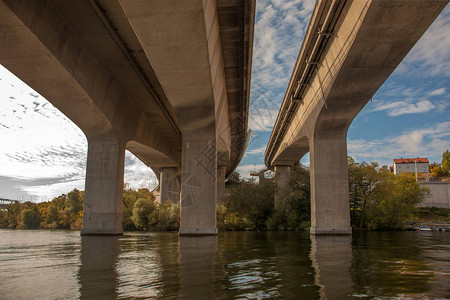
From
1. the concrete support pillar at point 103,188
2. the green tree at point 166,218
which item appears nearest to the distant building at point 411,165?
the green tree at point 166,218

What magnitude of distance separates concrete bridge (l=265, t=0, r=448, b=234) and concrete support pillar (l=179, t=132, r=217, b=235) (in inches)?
264

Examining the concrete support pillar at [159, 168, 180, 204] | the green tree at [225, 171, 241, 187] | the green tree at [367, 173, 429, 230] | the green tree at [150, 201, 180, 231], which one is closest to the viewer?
the green tree at [367, 173, 429, 230]

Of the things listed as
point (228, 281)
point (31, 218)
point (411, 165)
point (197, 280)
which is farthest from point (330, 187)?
point (411, 165)

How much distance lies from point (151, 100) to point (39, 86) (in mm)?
9228

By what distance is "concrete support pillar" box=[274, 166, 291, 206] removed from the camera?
39.6 metres

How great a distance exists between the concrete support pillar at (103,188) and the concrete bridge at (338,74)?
43.0ft

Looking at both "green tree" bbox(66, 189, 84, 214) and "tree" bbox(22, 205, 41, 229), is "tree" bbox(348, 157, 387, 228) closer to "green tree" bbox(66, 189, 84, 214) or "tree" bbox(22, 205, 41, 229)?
"green tree" bbox(66, 189, 84, 214)

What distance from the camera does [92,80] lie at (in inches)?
817

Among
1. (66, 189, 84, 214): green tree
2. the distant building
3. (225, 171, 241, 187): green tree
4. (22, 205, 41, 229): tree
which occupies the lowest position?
(22, 205, 41, 229): tree

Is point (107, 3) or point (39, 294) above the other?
point (107, 3)

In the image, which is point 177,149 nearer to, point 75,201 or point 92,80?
point 92,80

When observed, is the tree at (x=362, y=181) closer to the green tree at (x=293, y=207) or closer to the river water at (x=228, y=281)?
the green tree at (x=293, y=207)

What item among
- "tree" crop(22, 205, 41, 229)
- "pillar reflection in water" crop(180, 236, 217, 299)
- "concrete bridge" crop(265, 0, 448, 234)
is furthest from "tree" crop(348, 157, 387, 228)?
"tree" crop(22, 205, 41, 229)

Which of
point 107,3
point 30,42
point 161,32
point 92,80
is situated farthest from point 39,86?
point 161,32
